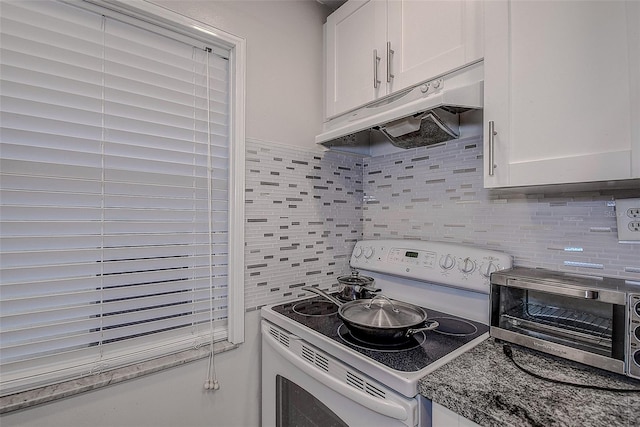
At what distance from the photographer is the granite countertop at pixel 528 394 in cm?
61

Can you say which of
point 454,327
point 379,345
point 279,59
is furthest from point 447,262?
point 279,59

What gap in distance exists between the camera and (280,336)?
1221mm

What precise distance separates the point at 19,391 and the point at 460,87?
1661 millimetres

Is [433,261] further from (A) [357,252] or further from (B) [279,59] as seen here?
(B) [279,59]

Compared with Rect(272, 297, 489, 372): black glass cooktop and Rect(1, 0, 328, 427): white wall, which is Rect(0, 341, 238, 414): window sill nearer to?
Rect(1, 0, 328, 427): white wall

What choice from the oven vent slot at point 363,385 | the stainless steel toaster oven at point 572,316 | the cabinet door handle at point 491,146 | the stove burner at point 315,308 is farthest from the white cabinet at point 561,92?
the stove burner at point 315,308

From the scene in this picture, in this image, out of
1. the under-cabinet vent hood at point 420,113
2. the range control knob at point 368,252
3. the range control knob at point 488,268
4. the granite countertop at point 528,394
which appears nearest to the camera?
the granite countertop at point 528,394

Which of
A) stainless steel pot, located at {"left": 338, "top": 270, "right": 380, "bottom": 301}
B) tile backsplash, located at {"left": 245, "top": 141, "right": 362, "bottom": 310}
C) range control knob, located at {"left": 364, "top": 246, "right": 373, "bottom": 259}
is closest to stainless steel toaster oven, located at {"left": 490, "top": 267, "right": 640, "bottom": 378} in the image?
stainless steel pot, located at {"left": 338, "top": 270, "right": 380, "bottom": 301}

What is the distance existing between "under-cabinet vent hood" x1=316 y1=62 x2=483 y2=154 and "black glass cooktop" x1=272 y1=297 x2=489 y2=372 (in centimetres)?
76

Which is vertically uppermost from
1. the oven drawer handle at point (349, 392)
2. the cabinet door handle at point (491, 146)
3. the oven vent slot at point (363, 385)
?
the cabinet door handle at point (491, 146)

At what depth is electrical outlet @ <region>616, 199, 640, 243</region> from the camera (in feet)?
2.90

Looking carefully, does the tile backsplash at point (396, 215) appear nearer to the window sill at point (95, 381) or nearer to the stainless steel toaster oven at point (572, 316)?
the stainless steel toaster oven at point (572, 316)

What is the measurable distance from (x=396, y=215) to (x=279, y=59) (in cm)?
97

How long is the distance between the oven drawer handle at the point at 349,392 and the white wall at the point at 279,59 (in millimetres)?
942
